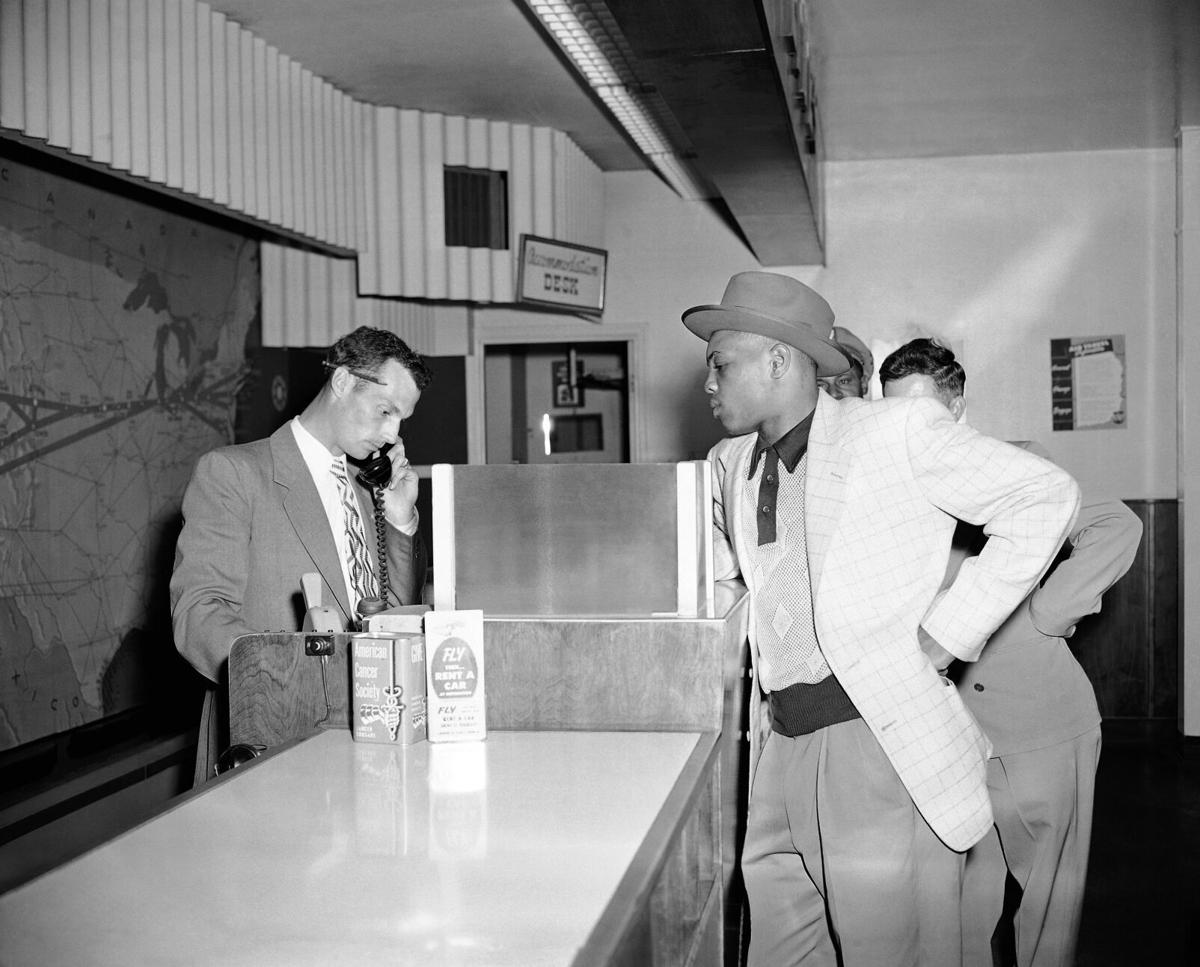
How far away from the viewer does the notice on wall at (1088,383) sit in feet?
22.7

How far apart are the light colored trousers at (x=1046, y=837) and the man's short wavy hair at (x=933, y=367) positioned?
1.03m

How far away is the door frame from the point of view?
7508 mm

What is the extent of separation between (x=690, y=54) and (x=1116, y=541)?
1811 millimetres

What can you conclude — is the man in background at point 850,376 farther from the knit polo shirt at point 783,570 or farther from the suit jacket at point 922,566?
the suit jacket at point 922,566

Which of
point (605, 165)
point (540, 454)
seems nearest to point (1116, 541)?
point (605, 165)

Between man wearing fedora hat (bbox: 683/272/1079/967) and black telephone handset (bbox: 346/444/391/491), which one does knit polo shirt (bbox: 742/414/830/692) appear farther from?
black telephone handset (bbox: 346/444/391/491)

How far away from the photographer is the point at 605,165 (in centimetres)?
734

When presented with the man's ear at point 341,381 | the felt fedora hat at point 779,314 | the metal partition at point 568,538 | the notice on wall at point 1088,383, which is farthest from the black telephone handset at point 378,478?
the notice on wall at point 1088,383

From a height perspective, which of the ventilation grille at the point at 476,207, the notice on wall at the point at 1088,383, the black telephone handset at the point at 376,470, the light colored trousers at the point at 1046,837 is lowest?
the light colored trousers at the point at 1046,837

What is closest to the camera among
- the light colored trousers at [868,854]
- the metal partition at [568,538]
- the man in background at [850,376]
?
the metal partition at [568,538]

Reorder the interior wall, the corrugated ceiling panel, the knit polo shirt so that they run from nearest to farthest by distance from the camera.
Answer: the knit polo shirt, the corrugated ceiling panel, the interior wall

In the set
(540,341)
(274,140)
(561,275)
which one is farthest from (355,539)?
(540,341)

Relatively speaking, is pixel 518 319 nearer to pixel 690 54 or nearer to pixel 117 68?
pixel 117 68

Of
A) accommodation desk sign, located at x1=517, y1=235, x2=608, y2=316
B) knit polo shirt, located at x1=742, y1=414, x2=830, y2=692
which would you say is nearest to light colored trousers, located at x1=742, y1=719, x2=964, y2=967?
knit polo shirt, located at x1=742, y1=414, x2=830, y2=692
